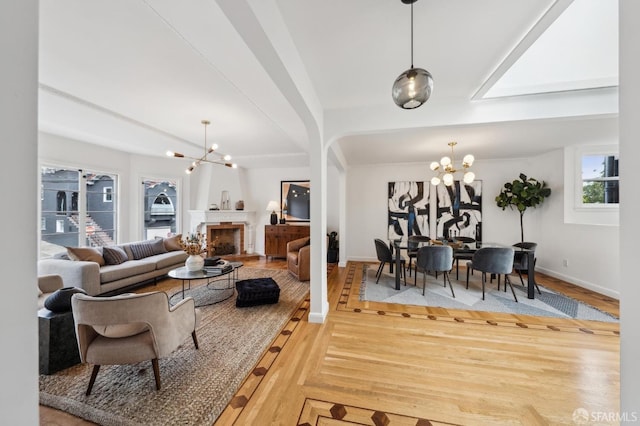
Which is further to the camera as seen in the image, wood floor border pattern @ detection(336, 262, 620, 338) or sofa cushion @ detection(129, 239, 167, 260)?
sofa cushion @ detection(129, 239, 167, 260)

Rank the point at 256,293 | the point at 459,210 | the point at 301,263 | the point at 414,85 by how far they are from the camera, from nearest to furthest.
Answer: the point at 414,85
the point at 256,293
the point at 301,263
the point at 459,210

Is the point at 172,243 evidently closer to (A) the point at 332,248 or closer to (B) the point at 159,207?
(B) the point at 159,207

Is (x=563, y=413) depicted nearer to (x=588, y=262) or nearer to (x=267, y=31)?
(x=267, y=31)

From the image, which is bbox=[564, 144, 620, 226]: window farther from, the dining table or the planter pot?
the planter pot

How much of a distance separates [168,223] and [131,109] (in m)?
3.63

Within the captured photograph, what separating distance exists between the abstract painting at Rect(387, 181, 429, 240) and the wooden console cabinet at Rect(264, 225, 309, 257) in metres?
2.27

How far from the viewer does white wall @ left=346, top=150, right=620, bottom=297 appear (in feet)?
12.8

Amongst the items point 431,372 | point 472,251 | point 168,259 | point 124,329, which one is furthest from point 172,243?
point 472,251

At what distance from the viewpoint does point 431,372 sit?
6.57 feet

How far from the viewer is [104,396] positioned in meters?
1.73

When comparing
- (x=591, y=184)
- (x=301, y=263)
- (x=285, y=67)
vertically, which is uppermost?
(x=285, y=67)

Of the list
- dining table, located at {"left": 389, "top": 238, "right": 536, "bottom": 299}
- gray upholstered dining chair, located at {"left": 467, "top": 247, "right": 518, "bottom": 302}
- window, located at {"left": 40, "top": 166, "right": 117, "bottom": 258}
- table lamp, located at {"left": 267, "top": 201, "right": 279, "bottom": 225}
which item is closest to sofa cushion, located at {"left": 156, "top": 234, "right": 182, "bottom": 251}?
window, located at {"left": 40, "top": 166, "right": 117, "bottom": 258}

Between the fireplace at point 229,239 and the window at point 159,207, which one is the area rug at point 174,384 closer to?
the fireplace at point 229,239

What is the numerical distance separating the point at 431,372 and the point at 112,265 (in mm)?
4646
